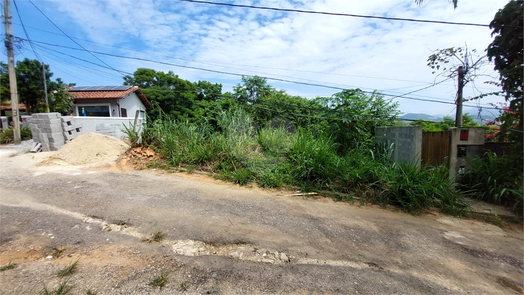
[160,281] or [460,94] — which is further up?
[460,94]

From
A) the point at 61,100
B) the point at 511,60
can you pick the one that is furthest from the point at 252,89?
the point at 61,100

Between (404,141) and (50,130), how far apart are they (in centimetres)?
1058

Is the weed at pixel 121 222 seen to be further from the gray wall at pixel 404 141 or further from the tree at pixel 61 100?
the tree at pixel 61 100

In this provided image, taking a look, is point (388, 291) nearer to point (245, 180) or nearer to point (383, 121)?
point (245, 180)

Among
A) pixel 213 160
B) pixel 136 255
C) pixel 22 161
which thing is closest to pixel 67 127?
pixel 22 161

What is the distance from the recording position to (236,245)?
2832 mm

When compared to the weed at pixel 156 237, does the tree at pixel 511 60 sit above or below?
above

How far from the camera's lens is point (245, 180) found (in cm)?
525

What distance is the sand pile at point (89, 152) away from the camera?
21.3 feet

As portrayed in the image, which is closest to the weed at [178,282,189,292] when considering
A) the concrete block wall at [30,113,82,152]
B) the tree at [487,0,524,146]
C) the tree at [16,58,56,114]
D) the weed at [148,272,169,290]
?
the weed at [148,272,169,290]

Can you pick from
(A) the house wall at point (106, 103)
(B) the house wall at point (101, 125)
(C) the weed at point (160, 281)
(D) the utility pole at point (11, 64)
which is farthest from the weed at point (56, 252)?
(A) the house wall at point (106, 103)

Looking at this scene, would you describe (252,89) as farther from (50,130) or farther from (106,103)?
(106,103)

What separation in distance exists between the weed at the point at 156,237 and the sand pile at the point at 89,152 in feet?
15.0

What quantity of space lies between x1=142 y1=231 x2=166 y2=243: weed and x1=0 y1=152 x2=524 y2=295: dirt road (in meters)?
0.06
